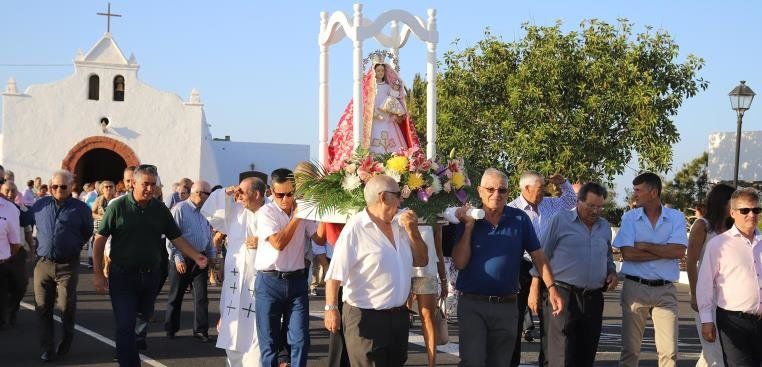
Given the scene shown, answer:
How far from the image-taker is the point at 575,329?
357 inches

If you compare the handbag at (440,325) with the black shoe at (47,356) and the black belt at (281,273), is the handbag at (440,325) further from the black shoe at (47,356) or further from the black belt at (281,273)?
the black shoe at (47,356)

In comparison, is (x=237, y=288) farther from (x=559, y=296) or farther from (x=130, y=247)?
(x=559, y=296)

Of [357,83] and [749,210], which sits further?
[357,83]

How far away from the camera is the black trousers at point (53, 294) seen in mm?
11062

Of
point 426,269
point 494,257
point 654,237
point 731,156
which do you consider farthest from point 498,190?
point 731,156

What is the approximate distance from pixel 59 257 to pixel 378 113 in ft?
11.3

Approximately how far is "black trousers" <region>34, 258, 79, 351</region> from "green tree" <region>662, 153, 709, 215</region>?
27647 mm

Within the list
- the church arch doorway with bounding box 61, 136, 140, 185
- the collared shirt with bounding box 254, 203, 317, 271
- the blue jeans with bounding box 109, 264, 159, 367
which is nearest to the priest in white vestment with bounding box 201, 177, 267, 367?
the collared shirt with bounding box 254, 203, 317, 271

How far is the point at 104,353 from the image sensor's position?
1148 cm

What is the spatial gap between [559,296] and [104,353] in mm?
5226

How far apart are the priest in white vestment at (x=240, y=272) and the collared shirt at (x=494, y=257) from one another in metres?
2.42

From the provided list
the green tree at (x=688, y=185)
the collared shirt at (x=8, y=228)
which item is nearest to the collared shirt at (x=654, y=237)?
the collared shirt at (x=8, y=228)

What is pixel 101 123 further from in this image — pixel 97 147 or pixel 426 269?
pixel 426 269

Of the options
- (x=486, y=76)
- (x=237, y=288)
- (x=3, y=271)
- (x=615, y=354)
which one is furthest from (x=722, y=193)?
(x=486, y=76)
